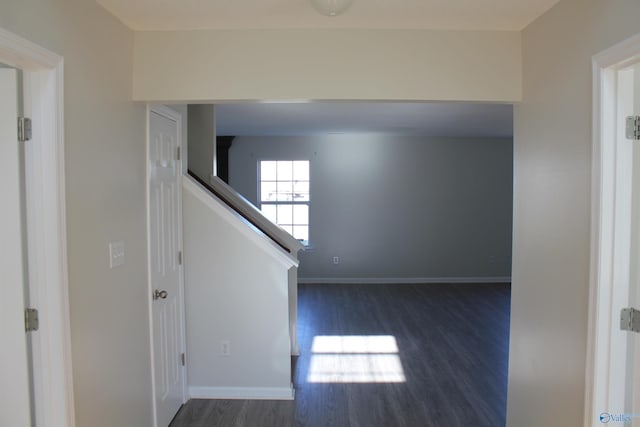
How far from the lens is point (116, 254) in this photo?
2055mm

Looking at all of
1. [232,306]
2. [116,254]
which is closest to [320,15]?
[116,254]

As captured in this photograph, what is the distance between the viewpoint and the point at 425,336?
15.1 ft

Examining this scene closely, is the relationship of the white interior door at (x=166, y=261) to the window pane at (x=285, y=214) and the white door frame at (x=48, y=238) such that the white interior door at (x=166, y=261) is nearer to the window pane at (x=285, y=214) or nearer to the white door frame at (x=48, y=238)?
the white door frame at (x=48, y=238)

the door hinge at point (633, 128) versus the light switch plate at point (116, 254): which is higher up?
the door hinge at point (633, 128)

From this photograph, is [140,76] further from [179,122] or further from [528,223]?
[528,223]

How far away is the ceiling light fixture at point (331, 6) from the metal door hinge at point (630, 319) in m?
1.62

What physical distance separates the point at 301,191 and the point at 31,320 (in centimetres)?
570

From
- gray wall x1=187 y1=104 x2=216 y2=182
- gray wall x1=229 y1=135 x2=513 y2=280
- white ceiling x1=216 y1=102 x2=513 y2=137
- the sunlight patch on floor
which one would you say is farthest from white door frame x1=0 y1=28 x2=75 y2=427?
gray wall x1=229 y1=135 x2=513 y2=280

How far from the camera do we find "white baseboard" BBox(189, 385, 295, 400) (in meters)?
3.21

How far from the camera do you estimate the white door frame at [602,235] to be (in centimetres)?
157

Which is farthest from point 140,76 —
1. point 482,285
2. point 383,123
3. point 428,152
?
point 482,285

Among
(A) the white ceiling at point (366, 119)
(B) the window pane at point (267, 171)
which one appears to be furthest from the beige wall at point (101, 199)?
(B) the window pane at point (267, 171)

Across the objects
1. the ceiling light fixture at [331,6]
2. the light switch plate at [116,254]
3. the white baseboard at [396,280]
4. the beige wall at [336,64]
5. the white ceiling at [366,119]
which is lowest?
the white baseboard at [396,280]

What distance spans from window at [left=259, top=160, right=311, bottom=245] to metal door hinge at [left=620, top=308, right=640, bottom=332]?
5725mm
